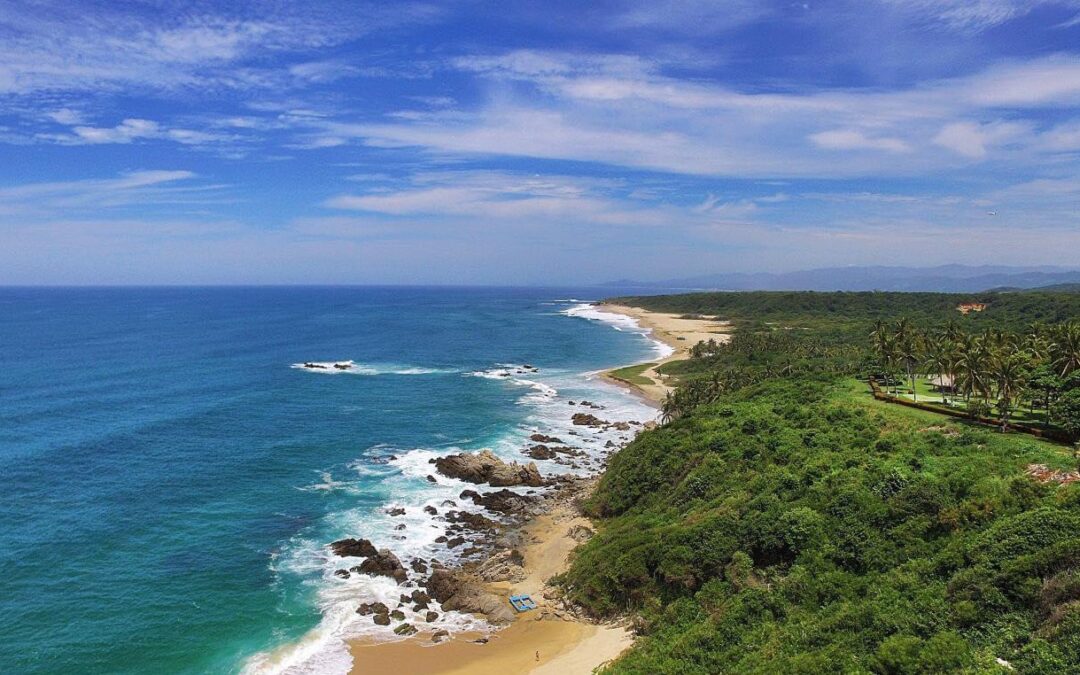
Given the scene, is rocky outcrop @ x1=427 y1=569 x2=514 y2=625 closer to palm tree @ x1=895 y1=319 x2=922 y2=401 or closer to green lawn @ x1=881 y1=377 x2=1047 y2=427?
green lawn @ x1=881 y1=377 x2=1047 y2=427

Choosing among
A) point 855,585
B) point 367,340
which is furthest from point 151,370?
point 855,585

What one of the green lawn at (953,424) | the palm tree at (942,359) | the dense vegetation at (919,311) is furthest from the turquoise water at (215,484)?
the dense vegetation at (919,311)

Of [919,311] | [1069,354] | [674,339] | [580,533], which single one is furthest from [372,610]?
[919,311]

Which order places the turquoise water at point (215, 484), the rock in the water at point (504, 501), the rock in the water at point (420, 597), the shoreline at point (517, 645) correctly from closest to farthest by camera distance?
the shoreline at point (517, 645) → the turquoise water at point (215, 484) → the rock in the water at point (420, 597) → the rock in the water at point (504, 501)

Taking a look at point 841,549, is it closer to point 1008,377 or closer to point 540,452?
point 1008,377

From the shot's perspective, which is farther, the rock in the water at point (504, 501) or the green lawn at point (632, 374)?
the green lawn at point (632, 374)

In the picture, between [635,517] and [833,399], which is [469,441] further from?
[833,399]

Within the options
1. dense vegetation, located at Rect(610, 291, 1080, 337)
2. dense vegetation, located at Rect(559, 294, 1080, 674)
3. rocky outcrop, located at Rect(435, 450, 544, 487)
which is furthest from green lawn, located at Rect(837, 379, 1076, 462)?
dense vegetation, located at Rect(610, 291, 1080, 337)

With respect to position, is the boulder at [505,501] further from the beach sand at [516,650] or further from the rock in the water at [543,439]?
the rock in the water at [543,439]
